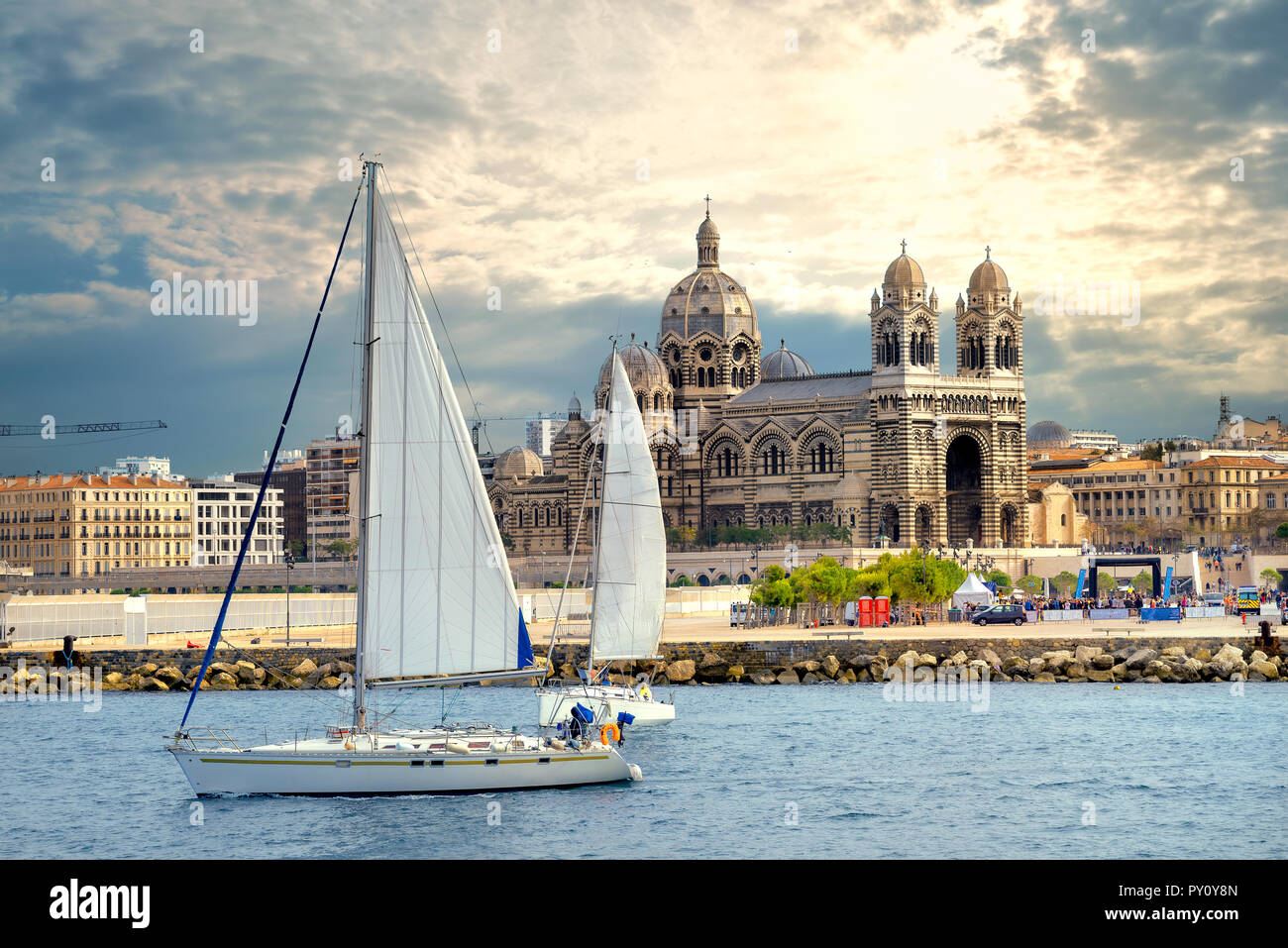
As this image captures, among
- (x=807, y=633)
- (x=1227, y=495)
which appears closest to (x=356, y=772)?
(x=807, y=633)

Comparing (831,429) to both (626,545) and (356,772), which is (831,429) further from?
(356,772)

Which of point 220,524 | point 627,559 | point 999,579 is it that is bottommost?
point 627,559

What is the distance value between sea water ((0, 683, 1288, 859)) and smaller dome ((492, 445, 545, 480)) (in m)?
93.2

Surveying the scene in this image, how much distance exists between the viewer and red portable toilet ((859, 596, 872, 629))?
7547 centimetres

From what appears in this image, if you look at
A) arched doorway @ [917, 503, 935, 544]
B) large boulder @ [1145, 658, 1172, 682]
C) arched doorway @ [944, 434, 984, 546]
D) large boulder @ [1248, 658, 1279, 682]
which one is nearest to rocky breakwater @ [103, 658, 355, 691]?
large boulder @ [1145, 658, 1172, 682]

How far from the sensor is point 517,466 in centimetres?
14638

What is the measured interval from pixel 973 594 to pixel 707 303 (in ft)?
199

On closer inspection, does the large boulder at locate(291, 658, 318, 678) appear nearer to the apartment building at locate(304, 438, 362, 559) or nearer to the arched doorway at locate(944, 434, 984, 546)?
the arched doorway at locate(944, 434, 984, 546)

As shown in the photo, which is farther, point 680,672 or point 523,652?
point 680,672

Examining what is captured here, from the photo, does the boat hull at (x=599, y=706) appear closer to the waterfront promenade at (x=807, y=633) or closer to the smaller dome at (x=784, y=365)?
the waterfront promenade at (x=807, y=633)

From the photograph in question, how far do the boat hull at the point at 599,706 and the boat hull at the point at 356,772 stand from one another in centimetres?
674

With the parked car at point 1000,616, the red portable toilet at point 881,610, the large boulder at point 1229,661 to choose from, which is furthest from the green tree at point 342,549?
the large boulder at point 1229,661

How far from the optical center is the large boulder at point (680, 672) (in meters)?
59.8
